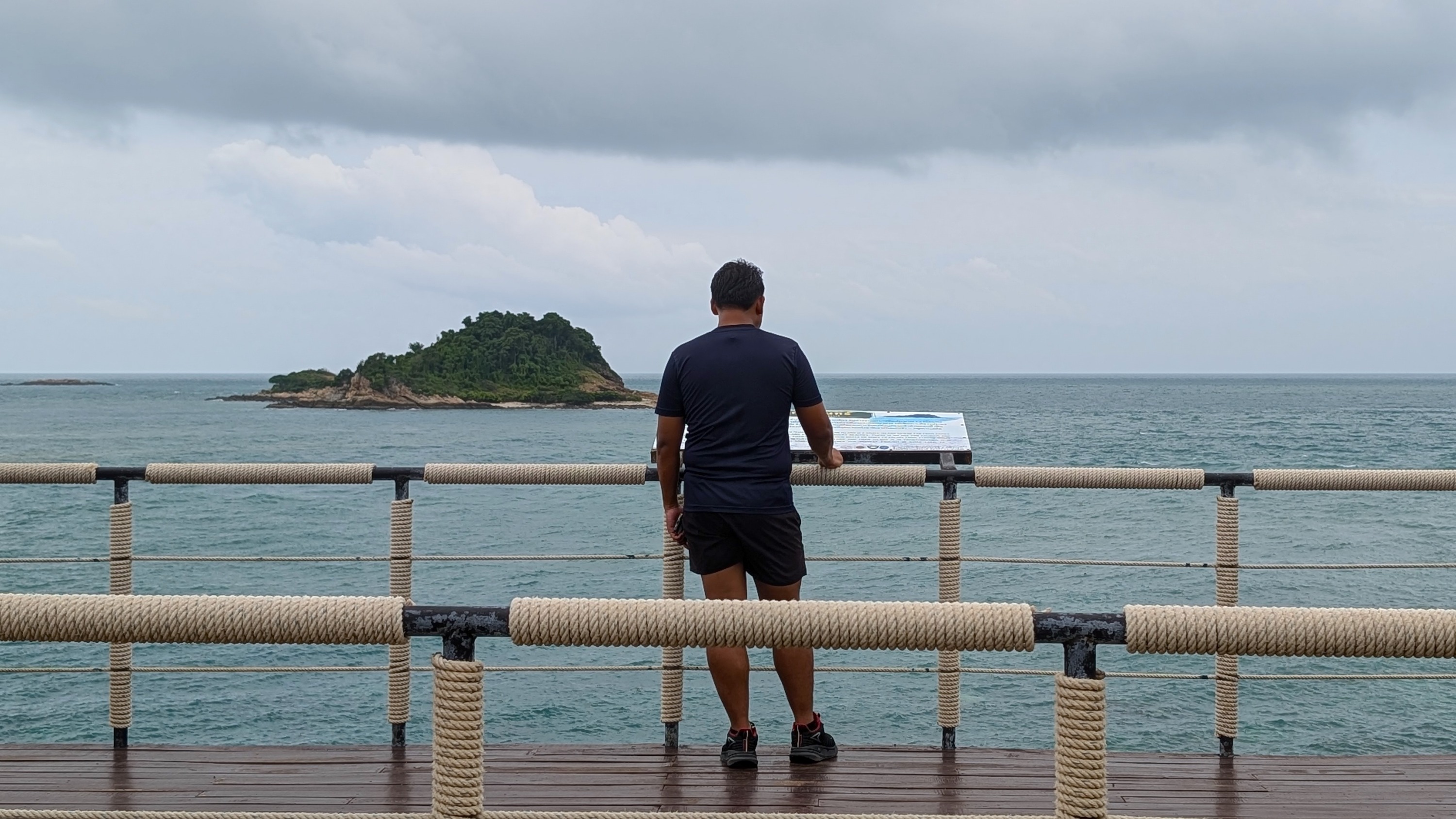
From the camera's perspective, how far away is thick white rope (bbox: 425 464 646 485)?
371 cm

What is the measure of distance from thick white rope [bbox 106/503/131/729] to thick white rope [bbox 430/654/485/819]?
8.67 feet

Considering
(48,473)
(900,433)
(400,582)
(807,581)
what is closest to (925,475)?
(400,582)

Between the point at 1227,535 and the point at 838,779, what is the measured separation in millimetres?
1509

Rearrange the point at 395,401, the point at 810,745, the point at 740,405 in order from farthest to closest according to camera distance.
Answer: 1. the point at 395,401
2. the point at 810,745
3. the point at 740,405

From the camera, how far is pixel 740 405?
3.08m

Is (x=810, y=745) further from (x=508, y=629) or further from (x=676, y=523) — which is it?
(x=508, y=629)

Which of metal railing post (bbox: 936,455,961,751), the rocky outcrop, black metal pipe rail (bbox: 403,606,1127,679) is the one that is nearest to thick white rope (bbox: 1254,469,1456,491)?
metal railing post (bbox: 936,455,961,751)

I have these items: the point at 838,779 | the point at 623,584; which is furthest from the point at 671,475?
the point at 623,584

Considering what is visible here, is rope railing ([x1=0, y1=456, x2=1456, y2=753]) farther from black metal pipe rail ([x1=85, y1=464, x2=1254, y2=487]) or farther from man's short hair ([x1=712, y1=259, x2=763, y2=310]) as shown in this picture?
man's short hair ([x1=712, y1=259, x2=763, y2=310])

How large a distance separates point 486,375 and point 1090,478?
348ft

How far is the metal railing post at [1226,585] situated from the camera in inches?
141

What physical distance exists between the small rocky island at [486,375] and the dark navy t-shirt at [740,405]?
101736 millimetres

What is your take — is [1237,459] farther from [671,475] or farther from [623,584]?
[671,475]

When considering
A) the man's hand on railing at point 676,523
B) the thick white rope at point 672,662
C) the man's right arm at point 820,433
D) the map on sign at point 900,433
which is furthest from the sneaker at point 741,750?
the map on sign at point 900,433
